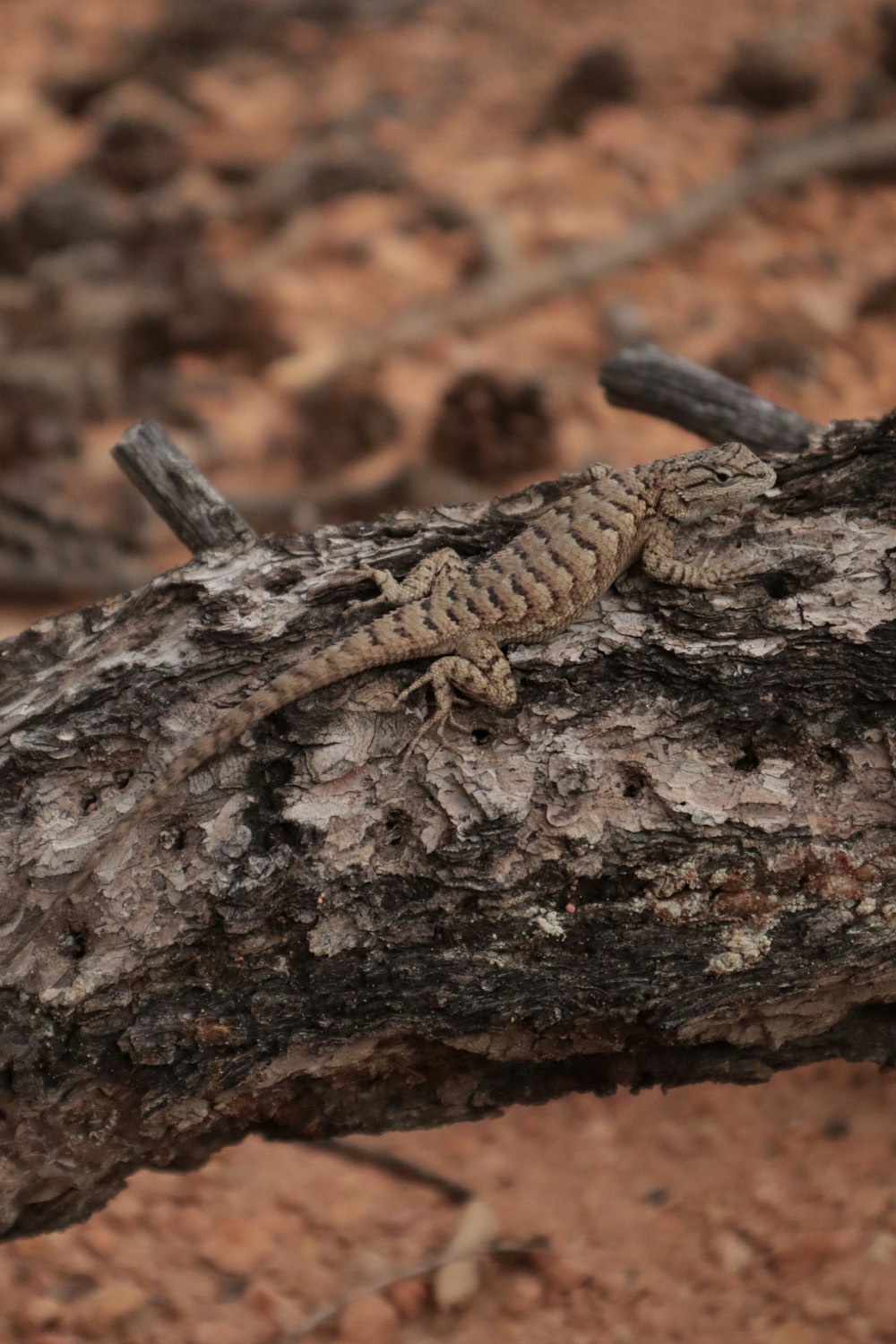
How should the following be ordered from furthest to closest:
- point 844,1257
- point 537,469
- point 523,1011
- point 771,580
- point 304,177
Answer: point 304,177
point 537,469
point 844,1257
point 771,580
point 523,1011

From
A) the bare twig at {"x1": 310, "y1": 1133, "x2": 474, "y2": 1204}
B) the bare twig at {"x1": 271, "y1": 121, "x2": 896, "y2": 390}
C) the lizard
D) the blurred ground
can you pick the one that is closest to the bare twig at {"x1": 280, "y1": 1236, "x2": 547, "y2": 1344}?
the blurred ground

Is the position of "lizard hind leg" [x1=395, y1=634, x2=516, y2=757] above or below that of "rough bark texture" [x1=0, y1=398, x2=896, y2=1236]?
above

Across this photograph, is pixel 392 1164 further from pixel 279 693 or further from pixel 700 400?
pixel 700 400

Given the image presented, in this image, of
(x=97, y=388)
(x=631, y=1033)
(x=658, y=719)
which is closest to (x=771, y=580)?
(x=658, y=719)

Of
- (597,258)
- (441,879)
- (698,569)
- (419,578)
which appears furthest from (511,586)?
(597,258)

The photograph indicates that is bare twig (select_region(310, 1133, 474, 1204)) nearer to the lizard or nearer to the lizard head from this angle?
the lizard

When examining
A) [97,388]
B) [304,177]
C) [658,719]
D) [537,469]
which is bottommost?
[658,719]

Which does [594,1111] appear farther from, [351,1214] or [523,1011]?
[523,1011]
